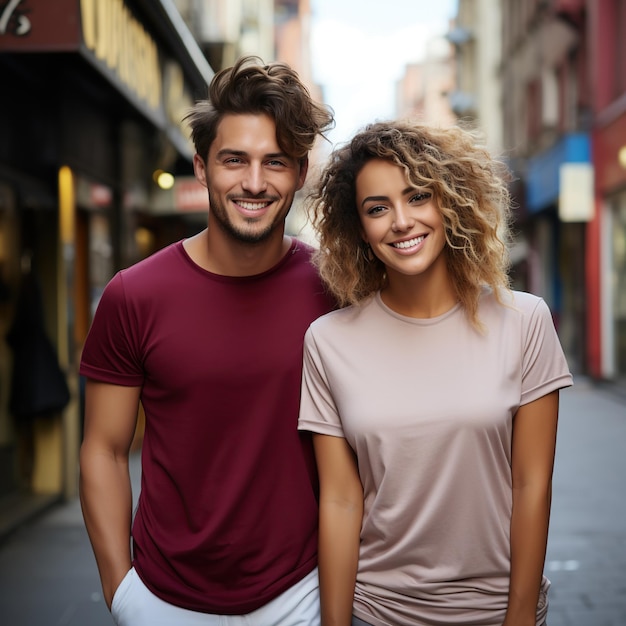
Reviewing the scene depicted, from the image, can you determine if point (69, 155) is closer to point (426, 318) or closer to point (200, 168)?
point (200, 168)

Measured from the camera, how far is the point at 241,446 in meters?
2.65

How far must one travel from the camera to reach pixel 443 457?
96.9 inches

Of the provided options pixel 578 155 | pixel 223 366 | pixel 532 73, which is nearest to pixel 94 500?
pixel 223 366

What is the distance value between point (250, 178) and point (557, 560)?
13.6 feet

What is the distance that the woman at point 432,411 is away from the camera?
246 cm

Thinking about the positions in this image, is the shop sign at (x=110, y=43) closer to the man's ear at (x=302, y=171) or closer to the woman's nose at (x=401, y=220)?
the man's ear at (x=302, y=171)

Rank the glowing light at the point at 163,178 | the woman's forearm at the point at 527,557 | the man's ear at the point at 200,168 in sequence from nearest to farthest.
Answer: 1. the woman's forearm at the point at 527,557
2. the man's ear at the point at 200,168
3. the glowing light at the point at 163,178

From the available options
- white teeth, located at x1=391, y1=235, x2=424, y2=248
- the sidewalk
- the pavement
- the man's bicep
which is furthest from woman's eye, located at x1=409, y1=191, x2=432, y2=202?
the sidewalk

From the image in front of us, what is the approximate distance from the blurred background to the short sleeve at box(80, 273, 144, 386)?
663 mm

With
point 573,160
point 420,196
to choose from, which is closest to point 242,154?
point 420,196

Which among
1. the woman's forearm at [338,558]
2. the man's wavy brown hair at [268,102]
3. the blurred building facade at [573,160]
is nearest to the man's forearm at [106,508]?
the woman's forearm at [338,558]

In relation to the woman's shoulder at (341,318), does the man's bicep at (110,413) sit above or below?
below

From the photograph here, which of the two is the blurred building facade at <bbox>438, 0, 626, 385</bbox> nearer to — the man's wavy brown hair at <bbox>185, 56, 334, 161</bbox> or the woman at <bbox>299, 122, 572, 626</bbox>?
the man's wavy brown hair at <bbox>185, 56, 334, 161</bbox>

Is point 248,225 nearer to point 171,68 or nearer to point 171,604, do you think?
point 171,604
